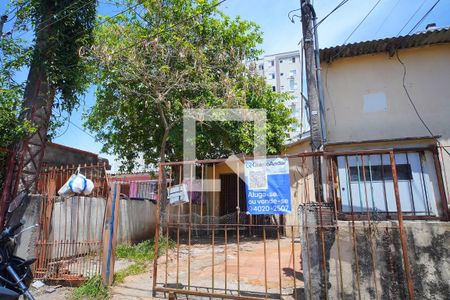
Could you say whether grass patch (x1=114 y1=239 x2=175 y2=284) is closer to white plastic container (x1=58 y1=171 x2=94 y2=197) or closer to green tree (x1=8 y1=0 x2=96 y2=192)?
white plastic container (x1=58 y1=171 x2=94 y2=197)

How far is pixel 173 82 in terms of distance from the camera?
30.0 feet

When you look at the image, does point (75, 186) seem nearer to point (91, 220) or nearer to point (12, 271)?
point (91, 220)

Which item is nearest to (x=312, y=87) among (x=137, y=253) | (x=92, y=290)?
(x=92, y=290)

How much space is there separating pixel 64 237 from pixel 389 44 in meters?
9.33

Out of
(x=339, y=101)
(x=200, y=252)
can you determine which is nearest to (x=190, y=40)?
(x=339, y=101)

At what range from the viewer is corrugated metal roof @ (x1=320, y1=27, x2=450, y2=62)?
7692 mm

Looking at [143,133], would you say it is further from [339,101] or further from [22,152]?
[339,101]

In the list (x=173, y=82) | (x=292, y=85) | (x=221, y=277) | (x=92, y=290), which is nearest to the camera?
(x=92, y=290)

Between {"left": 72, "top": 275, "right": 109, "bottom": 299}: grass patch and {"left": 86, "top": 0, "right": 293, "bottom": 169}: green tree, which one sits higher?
{"left": 86, "top": 0, "right": 293, "bottom": 169}: green tree

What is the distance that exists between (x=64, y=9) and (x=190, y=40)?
13.2ft

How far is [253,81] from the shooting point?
34.9 ft

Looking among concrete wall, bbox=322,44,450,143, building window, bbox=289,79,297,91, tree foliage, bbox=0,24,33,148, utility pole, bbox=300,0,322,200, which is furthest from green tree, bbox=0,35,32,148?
building window, bbox=289,79,297,91

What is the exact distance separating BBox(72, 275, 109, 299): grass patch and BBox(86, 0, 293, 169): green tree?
4822 mm

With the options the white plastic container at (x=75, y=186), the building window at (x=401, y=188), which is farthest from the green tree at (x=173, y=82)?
the building window at (x=401, y=188)
